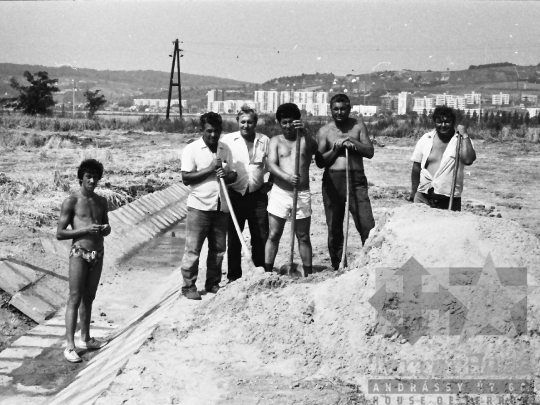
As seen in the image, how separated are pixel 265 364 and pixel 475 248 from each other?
61.3 inches

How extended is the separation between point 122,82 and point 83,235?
185 metres

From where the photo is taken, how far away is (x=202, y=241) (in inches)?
255


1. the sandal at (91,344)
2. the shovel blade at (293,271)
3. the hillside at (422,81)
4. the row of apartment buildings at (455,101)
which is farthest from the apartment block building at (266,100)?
the sandal at (91,344)

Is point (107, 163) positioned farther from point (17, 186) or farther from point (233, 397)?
point (233, 397)

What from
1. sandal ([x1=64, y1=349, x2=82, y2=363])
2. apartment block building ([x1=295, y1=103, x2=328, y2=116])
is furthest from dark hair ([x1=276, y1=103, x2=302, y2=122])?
apartment block building ([x1=295, y1=103, x2=328, y2=116])

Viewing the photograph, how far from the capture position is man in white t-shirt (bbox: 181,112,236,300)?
248 inches

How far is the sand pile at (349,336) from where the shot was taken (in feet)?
14.1

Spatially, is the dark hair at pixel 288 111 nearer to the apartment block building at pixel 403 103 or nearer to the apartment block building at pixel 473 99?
the apartment block building at pixel 403 103

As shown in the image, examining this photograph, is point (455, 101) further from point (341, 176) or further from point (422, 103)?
point (341, 176)

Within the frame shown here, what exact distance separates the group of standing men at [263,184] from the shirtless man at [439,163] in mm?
480

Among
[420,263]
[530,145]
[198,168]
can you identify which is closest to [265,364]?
[420,263]

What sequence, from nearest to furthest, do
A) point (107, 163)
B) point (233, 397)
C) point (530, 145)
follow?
point (233, 397), point (107, 163), point (530, 145)

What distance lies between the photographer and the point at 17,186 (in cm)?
1314

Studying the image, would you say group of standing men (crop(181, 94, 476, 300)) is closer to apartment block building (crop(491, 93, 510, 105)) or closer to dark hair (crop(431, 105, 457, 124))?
dark hair (crop(431, 105, 457, 124))
